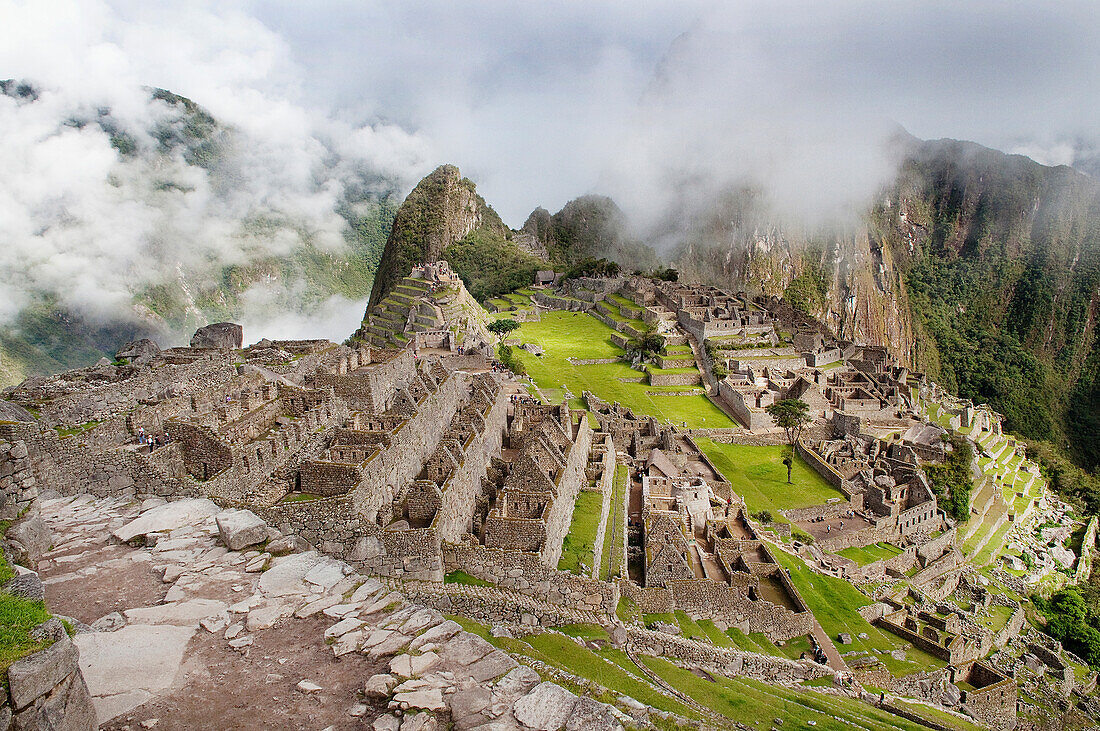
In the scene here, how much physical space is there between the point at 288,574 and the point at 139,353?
2234cm

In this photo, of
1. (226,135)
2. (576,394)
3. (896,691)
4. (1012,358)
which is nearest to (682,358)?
(576,394)

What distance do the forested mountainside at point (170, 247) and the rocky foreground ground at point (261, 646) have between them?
32852 mm

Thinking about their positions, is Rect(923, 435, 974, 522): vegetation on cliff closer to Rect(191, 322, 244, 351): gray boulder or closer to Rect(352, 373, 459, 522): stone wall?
Rect(352, 373, 459, 522): stone wall

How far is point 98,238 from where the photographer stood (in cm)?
4575

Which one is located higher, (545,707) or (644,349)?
(545,707)

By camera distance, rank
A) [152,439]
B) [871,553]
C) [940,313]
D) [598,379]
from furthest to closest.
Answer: [940,313] < [598,379] < [871,553] < [152,439]

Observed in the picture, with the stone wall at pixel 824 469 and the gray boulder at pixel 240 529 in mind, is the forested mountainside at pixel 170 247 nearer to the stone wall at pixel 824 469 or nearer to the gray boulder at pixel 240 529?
the gray boulder at pixel 240 529

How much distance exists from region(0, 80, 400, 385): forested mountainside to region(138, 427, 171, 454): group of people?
27984 millimetres

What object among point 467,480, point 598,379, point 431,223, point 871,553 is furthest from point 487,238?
point 467,480

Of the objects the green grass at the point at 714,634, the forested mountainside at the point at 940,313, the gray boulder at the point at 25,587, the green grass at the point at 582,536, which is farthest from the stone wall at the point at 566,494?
the forested mountainside at the point at 940,313

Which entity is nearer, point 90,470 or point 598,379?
point 90,470

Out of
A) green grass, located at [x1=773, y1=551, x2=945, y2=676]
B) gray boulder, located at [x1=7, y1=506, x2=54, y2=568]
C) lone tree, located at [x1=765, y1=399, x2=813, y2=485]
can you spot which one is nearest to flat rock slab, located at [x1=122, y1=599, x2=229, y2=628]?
gray boulder, located at [x1=7, y1=506, x2=54, y2=568]

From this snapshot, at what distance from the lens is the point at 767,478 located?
35.3 metres

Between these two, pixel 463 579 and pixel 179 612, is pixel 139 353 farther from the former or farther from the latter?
pixel 179 612
